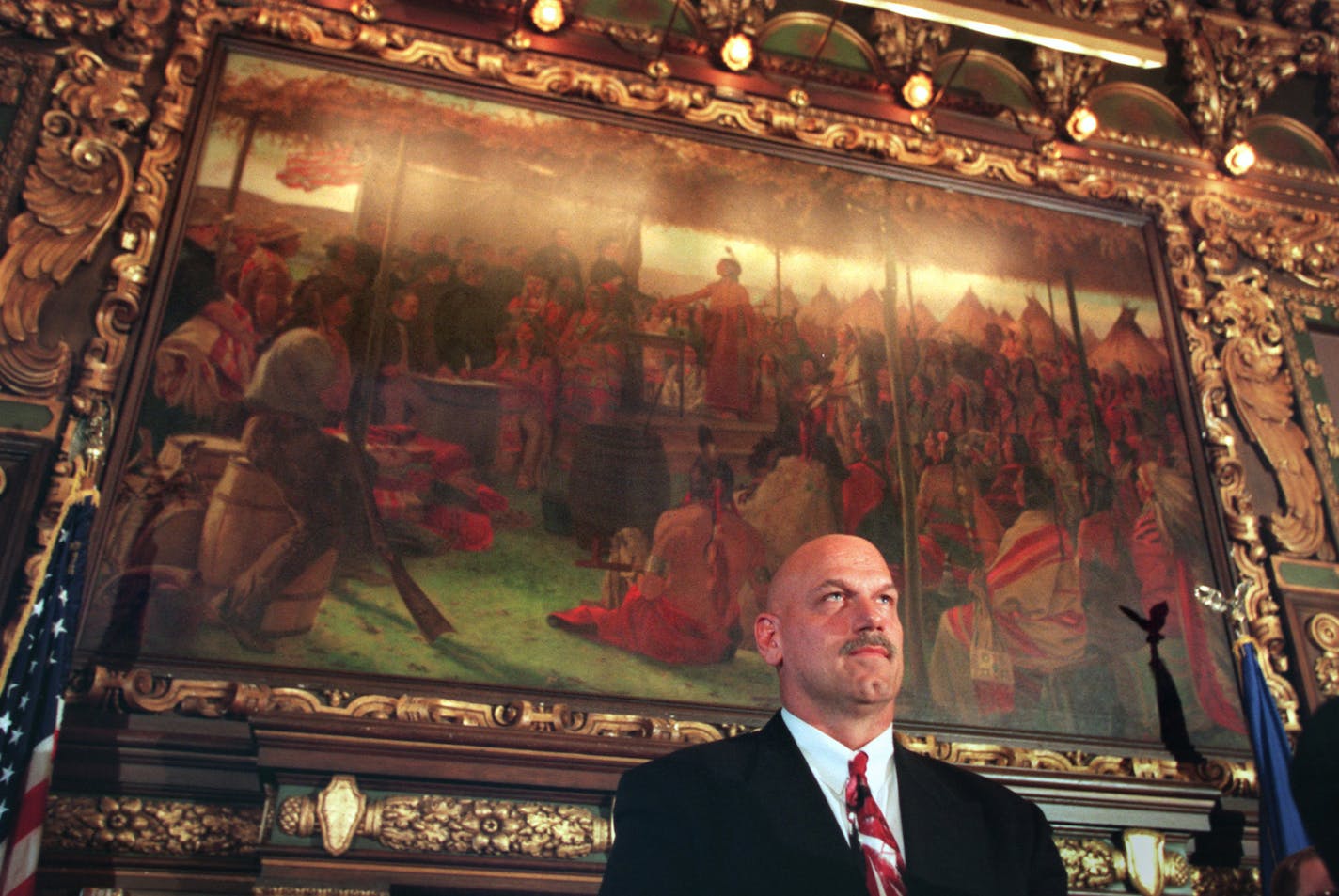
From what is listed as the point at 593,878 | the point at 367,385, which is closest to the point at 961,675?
the point at 593,878

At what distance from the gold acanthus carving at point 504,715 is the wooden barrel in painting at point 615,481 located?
986mm

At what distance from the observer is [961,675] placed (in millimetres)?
6027

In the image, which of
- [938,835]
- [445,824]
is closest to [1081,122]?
[445,824]

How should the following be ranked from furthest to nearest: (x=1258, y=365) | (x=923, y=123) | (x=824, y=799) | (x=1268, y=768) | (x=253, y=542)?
(x=923, y=123)
(x=1258, y=365)
(x=1268, y=768)
(x=253, y=542)
(x=824, y=799)

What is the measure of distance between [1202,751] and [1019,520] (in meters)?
1.56

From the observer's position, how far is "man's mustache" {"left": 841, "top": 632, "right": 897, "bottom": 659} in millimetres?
3133

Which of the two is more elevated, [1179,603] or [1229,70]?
[1229,70]

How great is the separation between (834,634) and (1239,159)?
6.94 metres

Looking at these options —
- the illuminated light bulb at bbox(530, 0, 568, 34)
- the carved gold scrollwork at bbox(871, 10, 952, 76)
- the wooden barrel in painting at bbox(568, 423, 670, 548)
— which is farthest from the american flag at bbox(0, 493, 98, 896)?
the carved gold scrollwork at bbox(871, 10, 952, 76)

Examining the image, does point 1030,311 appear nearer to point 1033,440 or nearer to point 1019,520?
point 1033,440

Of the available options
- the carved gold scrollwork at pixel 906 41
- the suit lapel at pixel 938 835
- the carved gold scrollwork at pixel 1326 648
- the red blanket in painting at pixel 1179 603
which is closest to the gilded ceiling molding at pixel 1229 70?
the carved gold scrollwork at pixel 906 41

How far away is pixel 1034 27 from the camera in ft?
22.3

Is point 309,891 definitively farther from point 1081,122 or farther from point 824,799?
point 1081,122

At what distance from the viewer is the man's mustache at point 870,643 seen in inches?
123
